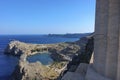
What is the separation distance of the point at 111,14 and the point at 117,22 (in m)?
0.61

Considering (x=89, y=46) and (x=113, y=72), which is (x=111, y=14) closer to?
(x=113, y=72)

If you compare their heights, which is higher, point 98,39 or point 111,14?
point 111,14

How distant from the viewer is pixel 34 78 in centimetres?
5125

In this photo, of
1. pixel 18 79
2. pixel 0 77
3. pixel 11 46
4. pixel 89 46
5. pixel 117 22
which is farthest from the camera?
pixel 11 46

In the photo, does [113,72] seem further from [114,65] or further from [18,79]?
[18,79]

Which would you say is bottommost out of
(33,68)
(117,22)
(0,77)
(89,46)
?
(0,77)

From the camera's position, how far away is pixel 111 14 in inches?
599

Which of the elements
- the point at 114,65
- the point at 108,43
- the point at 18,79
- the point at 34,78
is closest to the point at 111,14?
the point at 108,43

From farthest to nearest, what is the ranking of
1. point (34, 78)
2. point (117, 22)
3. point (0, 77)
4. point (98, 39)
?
1. point (0, 77)
2. point (34, 78)
3. point (98, 39)
4. point (117, 22)

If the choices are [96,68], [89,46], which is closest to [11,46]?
[89,46]

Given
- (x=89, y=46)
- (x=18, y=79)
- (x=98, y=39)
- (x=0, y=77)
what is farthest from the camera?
(x=0, y=77)

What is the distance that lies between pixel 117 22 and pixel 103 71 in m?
3.17

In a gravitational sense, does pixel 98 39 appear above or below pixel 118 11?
below

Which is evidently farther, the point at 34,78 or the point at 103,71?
the point at 34,78
